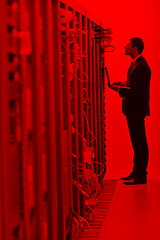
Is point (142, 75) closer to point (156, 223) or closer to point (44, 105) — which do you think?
point (156, 223)

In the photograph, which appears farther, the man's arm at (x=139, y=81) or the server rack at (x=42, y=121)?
the man's arm at (x=139, y=81)

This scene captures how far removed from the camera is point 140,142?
451cm

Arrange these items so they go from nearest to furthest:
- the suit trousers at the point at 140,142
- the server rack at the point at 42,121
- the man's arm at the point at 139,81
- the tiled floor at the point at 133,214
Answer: the server rack at the point at 42,121 < the tiled floor at the point at 133,214 < the man's arm at the point at 139,81 < the suit trousers at the point at 140,142

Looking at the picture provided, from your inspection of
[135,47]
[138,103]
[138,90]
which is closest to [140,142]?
[138,103]

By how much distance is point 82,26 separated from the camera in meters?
3.54

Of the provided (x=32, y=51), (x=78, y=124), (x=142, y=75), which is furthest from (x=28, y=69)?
(x=142, y=75)

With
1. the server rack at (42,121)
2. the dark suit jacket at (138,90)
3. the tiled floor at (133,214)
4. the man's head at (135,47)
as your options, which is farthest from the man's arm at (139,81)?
the tiled floor at (133,214)

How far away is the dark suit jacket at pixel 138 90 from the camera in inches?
173

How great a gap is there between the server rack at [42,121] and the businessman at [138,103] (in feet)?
2.78

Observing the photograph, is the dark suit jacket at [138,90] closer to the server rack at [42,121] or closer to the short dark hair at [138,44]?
the short dark hair at [138,44]

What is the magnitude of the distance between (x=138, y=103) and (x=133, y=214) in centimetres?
137

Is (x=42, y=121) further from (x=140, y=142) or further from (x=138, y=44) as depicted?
(x=138, y=44)

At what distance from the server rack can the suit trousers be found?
964 mm

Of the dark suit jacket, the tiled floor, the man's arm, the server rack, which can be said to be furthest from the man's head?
the tiled floor
